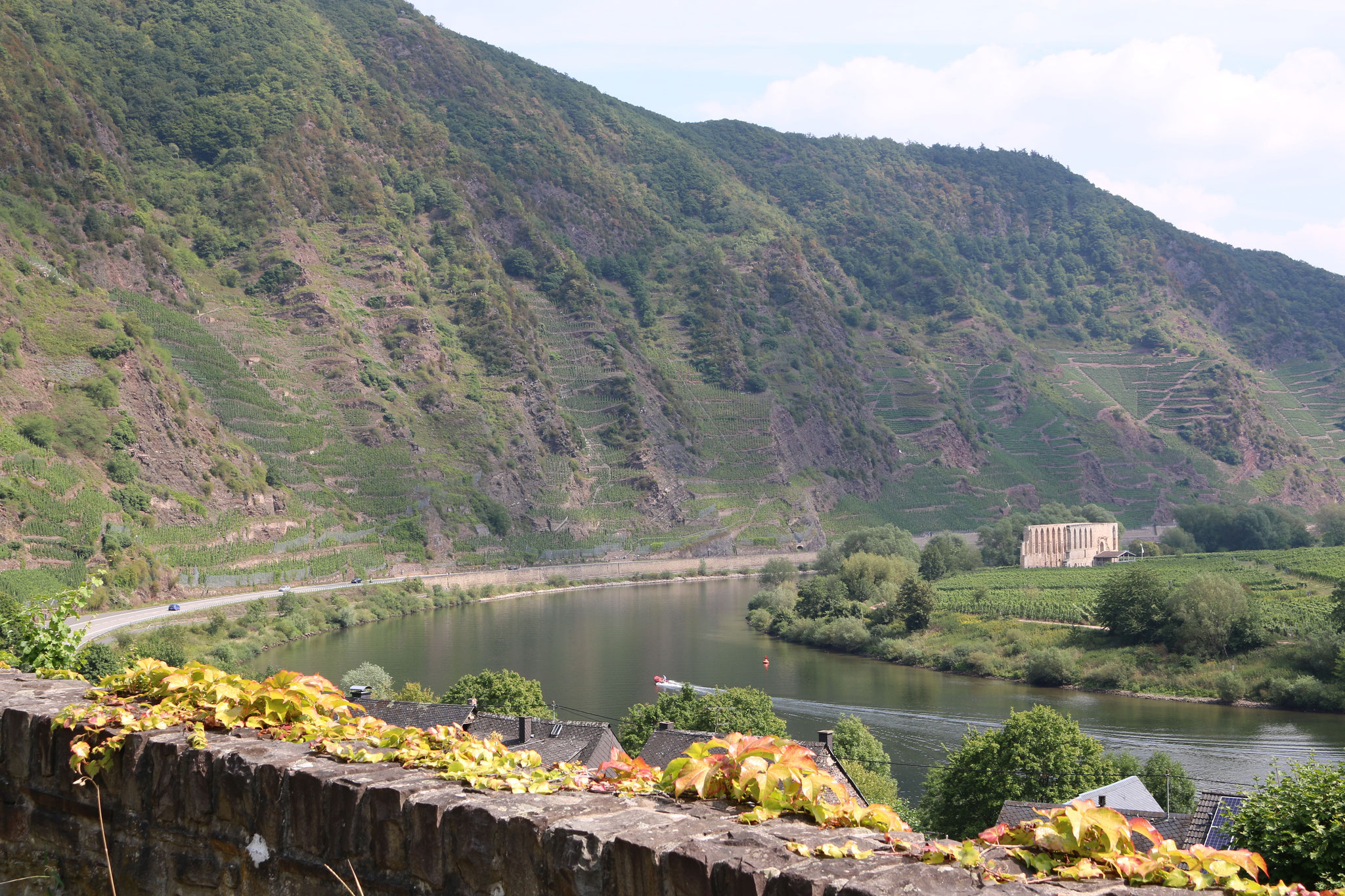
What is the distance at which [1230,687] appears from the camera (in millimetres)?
47531

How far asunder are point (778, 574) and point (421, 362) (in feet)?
165

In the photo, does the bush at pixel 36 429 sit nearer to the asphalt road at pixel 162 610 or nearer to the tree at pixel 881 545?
the asphalt road at pixel 162 610

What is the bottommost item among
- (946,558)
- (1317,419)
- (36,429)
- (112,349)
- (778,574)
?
(778,574)

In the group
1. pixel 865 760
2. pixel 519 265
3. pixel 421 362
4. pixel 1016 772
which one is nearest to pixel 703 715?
pixel 865 760

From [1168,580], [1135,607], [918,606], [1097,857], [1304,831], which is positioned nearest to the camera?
[1097,857]

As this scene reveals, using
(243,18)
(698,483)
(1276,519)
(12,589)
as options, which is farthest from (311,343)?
(1276,519)

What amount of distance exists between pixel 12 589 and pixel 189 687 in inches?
2193

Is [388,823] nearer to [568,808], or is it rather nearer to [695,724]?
[568,808]

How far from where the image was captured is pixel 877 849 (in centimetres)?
326

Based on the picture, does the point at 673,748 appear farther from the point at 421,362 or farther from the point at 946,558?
the point at 421,362

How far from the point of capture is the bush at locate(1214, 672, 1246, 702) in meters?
47.1

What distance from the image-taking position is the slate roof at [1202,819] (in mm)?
18453

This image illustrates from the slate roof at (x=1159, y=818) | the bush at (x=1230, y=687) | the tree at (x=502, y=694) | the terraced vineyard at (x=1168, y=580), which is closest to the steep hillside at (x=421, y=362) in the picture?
the tree at (x=502, y=694)

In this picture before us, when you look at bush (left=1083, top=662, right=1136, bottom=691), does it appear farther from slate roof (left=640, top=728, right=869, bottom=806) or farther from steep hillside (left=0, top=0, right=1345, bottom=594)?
steep hillside (left=0, top=0, right=1345, bottom=594)
